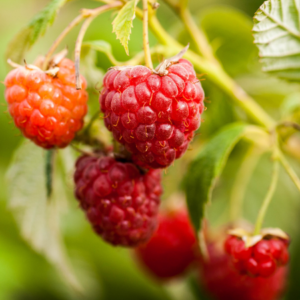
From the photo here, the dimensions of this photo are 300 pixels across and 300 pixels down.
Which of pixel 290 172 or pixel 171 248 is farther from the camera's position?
pixel 171 248

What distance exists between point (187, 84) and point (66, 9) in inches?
112

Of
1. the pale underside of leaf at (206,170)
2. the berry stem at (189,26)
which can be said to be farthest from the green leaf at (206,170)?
the berry stem at (189,26)

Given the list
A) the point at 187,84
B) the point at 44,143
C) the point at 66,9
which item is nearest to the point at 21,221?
the point at 44,143

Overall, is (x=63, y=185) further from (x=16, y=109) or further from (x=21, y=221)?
(x=16, y=109)

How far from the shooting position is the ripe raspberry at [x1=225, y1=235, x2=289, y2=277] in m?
0.94

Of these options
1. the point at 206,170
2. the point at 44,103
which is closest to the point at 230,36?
the point at 206,170

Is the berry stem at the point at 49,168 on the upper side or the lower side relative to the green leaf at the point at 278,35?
lower

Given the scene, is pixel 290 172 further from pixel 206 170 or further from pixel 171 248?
pixel 171 248

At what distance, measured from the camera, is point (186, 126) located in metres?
0.82

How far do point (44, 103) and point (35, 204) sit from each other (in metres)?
0.57

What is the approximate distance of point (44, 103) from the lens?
0.88 meters

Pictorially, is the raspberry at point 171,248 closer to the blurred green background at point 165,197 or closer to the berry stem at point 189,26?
the blurred green background at point 165,197

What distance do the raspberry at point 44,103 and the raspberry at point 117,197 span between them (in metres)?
0.12

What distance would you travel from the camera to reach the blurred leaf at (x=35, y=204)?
1.29 m
